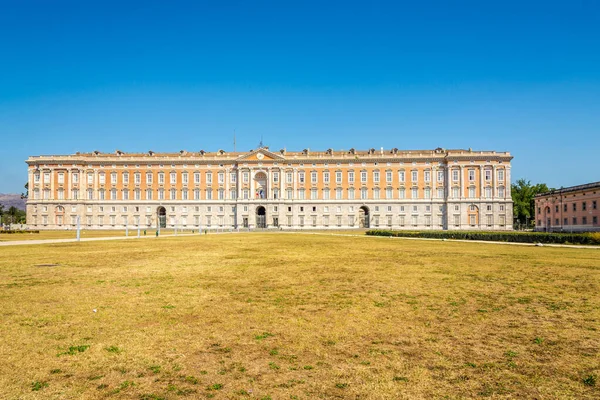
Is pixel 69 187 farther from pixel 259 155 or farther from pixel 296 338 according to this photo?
pixel 296 338

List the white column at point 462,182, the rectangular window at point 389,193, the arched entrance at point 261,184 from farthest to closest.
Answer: the arched entrance at point 261,184 < the rectangular window at point 389,193 < the white column at point 462,182

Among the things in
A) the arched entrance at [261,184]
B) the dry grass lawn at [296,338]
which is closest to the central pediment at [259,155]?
the arched entrance at [261,184]

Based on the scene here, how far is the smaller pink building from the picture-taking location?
62.5m

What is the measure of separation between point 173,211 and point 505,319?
8627cm

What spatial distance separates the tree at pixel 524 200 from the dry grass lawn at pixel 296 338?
106 metres

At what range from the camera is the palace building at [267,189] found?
83188 millimetres

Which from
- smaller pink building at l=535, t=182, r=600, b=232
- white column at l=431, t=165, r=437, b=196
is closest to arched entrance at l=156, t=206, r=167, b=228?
white column at l=431, t=165, r=437, b=196

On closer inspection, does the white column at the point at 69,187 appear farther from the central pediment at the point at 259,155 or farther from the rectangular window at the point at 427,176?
the rectangular window at the point at 427,176

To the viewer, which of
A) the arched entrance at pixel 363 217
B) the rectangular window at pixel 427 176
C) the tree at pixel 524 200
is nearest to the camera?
the rectangular window at pixel 427 176

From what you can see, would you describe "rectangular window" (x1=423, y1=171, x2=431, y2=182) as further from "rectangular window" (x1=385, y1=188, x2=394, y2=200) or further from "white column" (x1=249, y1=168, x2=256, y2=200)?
"white column" (x1=249, y1=168, x2=256, y2=200)

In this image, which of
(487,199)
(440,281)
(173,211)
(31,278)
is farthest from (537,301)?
(173,211)

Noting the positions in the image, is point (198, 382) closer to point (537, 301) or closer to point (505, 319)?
point (505, 319)

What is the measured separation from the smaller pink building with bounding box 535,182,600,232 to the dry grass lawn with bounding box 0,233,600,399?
2438 inches

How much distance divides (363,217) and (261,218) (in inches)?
869
